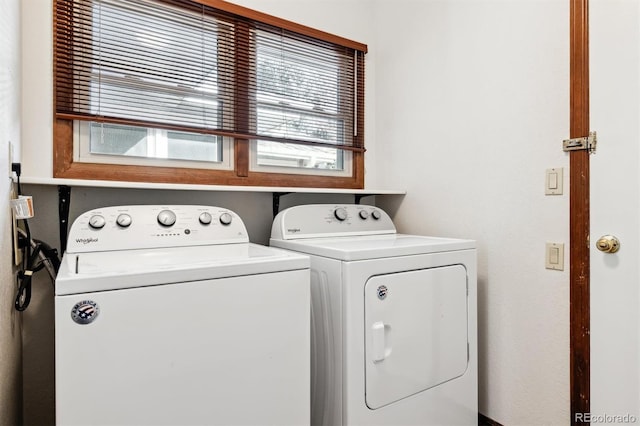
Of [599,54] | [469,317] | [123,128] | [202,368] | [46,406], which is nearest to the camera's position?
[202,368]

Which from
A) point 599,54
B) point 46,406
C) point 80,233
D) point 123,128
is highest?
point 599,54

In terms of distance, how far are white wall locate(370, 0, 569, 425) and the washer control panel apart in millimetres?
1129

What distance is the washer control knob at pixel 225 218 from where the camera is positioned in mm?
1686

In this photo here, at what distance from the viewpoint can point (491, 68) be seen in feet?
5.65

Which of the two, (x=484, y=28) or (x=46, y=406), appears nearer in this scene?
(x=46, y=406)

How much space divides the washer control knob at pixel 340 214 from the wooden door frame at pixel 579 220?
103cm

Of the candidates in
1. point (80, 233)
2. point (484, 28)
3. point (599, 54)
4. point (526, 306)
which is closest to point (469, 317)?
point (526, 306)

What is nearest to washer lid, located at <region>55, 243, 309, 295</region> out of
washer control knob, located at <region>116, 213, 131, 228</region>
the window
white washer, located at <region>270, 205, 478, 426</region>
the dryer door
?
washer control knob, located at <region>116, 213, 131, 228</region>

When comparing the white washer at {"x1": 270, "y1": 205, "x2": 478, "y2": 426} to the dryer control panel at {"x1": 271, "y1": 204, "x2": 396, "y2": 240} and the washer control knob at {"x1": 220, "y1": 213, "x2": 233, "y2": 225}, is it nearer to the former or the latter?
the dryer control panel at {"x1": 271, "y1": 204, "x2": 396, "y2": 240}

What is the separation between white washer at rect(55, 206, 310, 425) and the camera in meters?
0.92

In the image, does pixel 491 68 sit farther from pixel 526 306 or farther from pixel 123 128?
pixel 123 128

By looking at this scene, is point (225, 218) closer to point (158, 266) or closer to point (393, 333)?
point (158, 266)

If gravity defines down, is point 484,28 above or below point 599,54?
above

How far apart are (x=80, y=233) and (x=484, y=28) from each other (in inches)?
78.3
